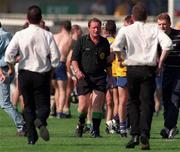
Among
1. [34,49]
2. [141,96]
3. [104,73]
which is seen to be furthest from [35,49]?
[104,73]

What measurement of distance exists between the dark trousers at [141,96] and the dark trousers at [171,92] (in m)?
2.49

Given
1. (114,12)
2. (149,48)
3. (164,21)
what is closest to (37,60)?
(149,48)

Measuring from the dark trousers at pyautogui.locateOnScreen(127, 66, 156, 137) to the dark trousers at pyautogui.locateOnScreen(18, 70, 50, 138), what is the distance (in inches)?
50.6

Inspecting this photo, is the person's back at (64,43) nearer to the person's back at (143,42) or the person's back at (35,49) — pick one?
the person's back at (35,49)

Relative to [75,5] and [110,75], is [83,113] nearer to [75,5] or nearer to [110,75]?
[110,75]

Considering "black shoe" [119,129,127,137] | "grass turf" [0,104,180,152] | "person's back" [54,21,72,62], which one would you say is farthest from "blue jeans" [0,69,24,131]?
"person's back" [54,21,72,62]

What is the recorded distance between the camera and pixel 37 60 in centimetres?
1748

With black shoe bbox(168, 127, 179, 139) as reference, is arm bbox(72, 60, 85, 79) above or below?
above

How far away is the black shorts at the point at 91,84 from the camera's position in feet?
63.8

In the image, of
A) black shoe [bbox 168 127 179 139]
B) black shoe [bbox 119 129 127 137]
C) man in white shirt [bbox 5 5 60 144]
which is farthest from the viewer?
black shoe [bbox 119 129 127 137]

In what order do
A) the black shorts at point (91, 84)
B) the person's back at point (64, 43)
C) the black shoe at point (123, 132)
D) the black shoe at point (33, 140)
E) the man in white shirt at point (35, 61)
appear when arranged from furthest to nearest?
the person's back at point (64, 43) → the black shoe at point (123, 132) → the black shorts at point (91, 84) → the black shoe at point (33, 140) → the man in white shirt at point (35, 61)

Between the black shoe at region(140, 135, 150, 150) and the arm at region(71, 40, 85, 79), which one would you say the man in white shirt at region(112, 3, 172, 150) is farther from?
the arm at region(71, 40, 85, 79)

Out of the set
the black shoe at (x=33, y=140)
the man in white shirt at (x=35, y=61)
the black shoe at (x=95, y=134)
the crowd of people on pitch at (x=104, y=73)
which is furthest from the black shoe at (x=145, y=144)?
the black shoe at (x=95, y=134)

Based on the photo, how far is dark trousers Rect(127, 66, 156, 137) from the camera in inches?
682
